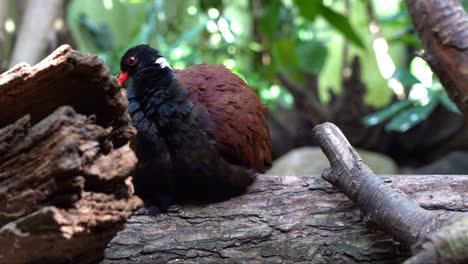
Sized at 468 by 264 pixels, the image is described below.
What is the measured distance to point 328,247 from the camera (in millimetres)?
1596

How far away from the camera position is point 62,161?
110 cm

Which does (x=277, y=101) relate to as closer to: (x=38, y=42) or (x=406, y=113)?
(x=406, y=113)

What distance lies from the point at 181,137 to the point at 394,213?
2.23ft

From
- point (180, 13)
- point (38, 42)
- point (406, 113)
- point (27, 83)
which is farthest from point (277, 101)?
point (27, 83)

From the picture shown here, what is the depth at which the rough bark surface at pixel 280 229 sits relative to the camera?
62.5 inches

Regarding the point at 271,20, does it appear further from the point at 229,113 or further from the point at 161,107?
the point at 161,107

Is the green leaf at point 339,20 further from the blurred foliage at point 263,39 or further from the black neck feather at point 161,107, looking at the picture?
the black neck feather at point 161,107

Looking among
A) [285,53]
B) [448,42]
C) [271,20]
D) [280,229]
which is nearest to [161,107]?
[280,229]

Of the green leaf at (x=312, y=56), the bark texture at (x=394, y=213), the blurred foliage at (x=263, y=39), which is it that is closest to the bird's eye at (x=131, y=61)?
the bark texture at (x=394, y=213)

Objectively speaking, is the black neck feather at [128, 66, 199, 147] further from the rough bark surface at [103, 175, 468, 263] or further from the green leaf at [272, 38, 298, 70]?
the green leaf at [272, 38, 298, 70]

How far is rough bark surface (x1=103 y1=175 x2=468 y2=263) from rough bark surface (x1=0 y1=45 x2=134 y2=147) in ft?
1.38

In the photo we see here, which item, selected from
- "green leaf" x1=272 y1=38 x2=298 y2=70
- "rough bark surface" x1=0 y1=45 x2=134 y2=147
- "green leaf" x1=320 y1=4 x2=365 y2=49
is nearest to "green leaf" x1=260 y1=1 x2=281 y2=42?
"green leaf" x1=272 y1=38 x2=298 y2=70

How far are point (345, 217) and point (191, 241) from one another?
43 centimetres

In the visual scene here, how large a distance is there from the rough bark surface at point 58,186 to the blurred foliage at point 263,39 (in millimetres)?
2470
